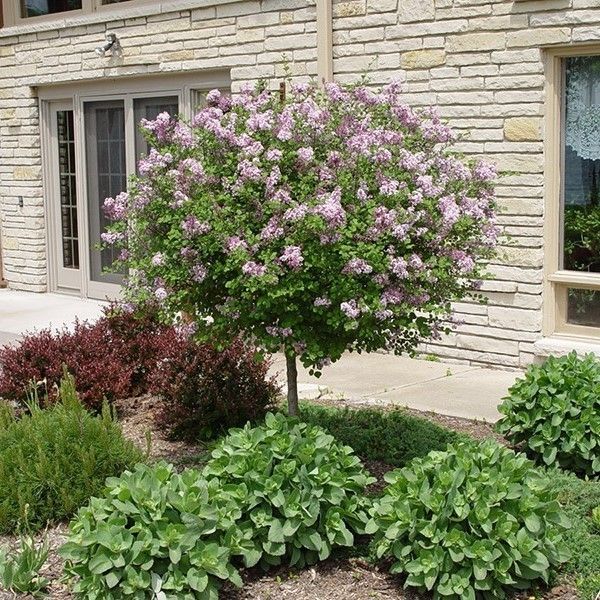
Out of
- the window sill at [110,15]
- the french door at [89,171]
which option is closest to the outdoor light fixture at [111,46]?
the window sill at [110,15]

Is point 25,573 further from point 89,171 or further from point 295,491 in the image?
point 89,171

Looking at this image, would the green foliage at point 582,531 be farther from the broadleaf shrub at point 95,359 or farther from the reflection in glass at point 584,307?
the broadleaf shrub at point 95,359

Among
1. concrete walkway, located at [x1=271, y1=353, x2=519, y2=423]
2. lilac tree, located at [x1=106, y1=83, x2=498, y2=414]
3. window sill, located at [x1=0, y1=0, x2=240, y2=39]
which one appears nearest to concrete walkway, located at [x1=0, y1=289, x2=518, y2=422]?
concrete walkway, located at [x1=271, y1=353, x2=519, y2=423]

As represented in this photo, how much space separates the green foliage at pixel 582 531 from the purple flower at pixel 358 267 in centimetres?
127

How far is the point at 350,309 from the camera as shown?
4.91 m

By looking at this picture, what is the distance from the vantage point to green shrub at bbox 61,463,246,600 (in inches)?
163

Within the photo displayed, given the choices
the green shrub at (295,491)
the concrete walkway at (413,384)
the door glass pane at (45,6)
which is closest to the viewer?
the green shrub at (295,491)

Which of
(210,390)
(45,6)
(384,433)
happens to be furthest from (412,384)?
(45,6)

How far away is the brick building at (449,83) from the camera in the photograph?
8.09 m

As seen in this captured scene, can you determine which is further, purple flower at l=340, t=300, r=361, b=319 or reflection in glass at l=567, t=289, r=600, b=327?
reflection in glass at l=567, t=289, r=600, b=327

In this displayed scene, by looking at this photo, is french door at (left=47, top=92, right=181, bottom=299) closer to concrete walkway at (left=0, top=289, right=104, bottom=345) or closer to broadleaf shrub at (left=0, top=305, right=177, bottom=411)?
concrete walkway at (left=0, top=289, right=104, bottom=345)

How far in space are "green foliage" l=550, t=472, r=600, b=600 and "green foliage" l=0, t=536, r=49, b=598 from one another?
2157 mm

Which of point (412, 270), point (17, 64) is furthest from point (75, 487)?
point (17, 64)

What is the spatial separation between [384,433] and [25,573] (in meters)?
2.40
